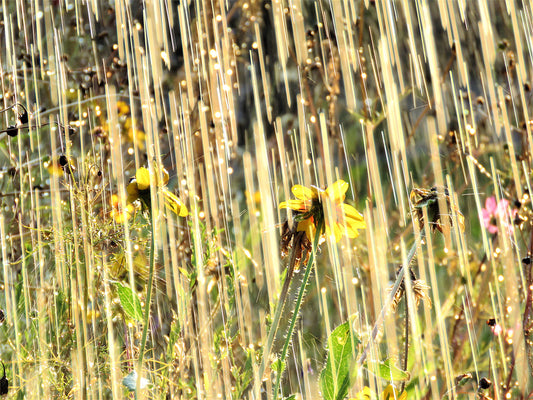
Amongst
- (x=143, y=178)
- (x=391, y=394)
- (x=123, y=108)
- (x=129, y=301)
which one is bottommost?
(x=391, y=394)

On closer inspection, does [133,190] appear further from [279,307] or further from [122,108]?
[122,108]

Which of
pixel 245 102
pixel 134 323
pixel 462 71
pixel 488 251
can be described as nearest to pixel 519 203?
pixel 488 251

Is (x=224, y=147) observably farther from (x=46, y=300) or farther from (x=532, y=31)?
(x=532, y=31)

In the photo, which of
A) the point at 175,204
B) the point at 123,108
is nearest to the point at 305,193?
the point at 175,204

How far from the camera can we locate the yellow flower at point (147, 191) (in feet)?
1.63

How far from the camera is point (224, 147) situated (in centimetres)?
127

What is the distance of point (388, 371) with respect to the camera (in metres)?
0.47

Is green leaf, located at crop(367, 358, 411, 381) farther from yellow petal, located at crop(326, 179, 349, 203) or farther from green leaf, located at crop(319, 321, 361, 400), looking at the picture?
yellow petal, located at crop(326, 179, 349, 203)

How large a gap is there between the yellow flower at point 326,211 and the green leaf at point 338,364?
8 centimetres

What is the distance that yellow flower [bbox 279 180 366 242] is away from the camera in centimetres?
49

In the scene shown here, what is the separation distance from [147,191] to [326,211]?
16 cm

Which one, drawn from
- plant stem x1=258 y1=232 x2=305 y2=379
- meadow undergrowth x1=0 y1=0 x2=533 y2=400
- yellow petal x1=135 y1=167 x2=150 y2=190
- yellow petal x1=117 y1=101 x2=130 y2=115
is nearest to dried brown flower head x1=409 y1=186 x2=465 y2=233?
meadow undergrowth x1=0 y1=0 x2=533 y2=400

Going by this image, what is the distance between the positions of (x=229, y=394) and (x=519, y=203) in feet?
2.42

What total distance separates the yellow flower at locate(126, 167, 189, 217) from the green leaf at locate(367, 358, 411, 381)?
0.20 m
